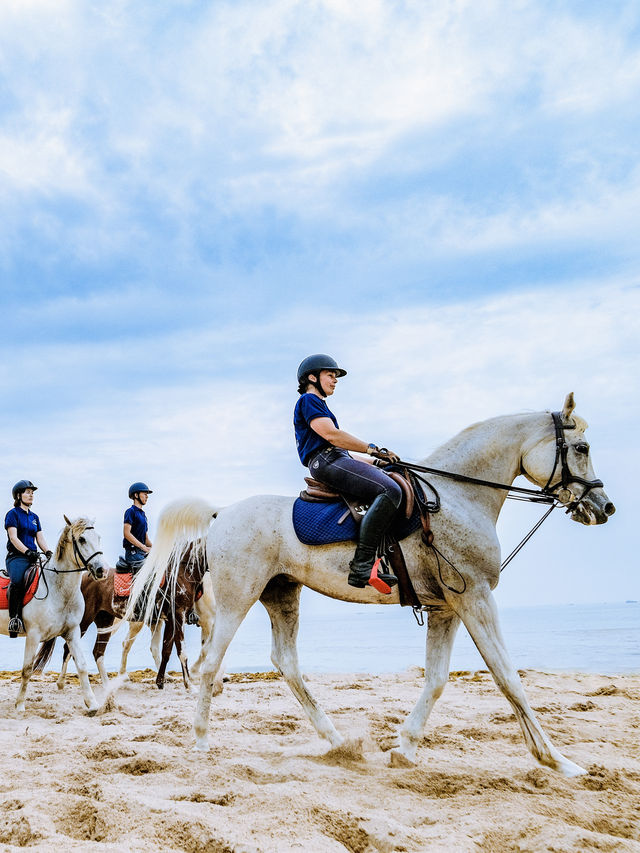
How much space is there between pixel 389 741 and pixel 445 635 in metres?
1.05

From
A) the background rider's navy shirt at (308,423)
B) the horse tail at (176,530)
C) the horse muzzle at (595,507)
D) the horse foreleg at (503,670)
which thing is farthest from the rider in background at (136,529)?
the horse muzzle at (595,507)

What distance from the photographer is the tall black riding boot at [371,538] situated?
475 cm

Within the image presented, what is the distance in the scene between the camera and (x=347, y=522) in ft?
16.3

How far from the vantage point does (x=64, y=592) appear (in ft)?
28.3

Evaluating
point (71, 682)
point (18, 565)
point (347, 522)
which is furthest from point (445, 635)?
point (71, 682)

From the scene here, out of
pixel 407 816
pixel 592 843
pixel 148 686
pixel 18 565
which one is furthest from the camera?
pixel 148 686

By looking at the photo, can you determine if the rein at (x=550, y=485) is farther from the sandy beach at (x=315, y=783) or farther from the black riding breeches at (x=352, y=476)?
the sandy beach at (x=315, y=783)

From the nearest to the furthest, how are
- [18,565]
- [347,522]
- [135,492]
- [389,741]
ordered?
1. [347,522]
2. [389,741]
3. [18,565]
4. [135,492]

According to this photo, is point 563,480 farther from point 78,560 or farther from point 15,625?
point 15,625

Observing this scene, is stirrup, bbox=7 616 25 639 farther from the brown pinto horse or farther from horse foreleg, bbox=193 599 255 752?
horse foreleg, bbox=193 599 255 752

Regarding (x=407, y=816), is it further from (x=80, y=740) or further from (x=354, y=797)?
(x=80, y=740)

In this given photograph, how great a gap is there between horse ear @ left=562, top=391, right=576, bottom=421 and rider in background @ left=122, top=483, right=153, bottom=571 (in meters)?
6.77

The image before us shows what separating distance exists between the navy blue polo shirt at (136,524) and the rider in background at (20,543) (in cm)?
130

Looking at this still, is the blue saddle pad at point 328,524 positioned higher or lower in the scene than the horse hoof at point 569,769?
higher
